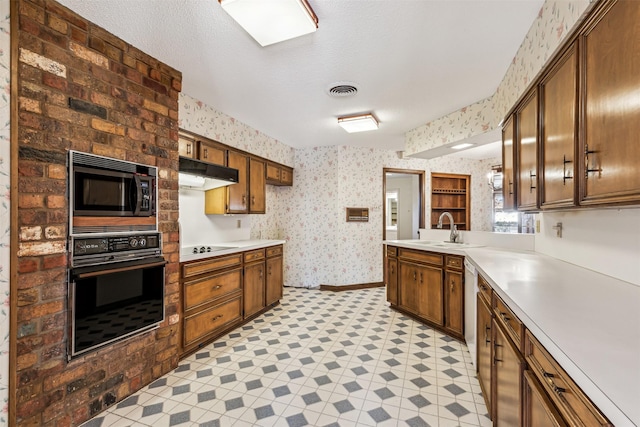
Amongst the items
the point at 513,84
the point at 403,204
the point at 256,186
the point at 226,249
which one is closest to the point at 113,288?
the point at 226,249

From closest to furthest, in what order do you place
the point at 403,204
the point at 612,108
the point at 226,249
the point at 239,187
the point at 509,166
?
1. the point at 612,108
2. the point at 509,166
3. the point at 226,249
4. the point at 239,187
5. the point at 403,204

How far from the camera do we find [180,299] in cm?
256

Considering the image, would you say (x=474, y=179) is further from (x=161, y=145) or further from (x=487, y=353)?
(x=161, y=145)

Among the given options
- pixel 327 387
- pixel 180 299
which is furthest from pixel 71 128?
pixel 327 387

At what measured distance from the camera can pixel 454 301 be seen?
9.86 ft

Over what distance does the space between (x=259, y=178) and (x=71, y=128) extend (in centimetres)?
255

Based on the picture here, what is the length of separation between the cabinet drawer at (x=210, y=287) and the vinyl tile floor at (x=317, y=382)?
1.55 feet

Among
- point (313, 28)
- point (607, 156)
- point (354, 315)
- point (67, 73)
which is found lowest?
point (354, 315)

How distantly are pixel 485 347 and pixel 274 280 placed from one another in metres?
2.78

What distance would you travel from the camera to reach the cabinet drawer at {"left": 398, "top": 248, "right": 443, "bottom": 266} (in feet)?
10.5

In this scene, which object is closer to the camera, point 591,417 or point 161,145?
point 591,417

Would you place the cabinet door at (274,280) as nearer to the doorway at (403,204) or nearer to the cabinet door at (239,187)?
the cabinet door at (239,187)

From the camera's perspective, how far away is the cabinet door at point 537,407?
2.88ft

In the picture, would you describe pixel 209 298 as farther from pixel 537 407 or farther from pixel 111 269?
pixel 537 407
